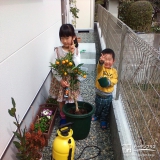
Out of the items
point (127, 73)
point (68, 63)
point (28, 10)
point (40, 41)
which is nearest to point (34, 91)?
point (68, 63)

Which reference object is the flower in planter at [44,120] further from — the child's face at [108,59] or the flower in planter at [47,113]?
the child's face at [108,59]

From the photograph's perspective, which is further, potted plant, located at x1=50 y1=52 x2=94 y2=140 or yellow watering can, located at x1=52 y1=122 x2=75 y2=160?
potted plant, located at x1=50 y1=52 x2=94 y2=140

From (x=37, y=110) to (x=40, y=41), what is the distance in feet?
3.49

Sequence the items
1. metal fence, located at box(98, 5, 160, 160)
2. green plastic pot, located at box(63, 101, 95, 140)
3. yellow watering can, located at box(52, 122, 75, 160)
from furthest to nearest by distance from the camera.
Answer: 1. green plastic pot, located at box(63, 101, 95, 140)
2. yellow watering can, located at box(52, 122, 75, 160)
3. metal fence, located at box(98, 5, 160, 160)

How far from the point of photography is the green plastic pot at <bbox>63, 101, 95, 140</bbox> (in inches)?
91.0

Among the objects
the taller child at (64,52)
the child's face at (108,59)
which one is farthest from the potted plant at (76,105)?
the child's face at (108,59)

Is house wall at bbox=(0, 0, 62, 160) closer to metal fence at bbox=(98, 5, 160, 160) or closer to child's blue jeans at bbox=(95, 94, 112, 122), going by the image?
child's blue jeans at bbox=(95, 94, 112, 122)

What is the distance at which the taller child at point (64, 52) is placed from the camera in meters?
2.58

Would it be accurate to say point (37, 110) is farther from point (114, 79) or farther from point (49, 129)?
point (114, 79)

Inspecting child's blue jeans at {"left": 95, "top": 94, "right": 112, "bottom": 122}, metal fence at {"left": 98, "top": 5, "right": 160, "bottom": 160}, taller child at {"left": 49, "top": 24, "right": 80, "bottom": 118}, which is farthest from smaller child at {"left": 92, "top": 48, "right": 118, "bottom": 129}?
taller child at {"left": 49, "top": 24, "right": 80, "bottom": 118}

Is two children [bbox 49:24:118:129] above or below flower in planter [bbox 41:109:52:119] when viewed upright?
above

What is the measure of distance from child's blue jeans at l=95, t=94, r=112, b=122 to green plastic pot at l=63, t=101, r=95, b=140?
0.21 metres

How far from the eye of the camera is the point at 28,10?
7.67 feet

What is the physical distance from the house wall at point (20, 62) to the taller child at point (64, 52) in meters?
0.26
